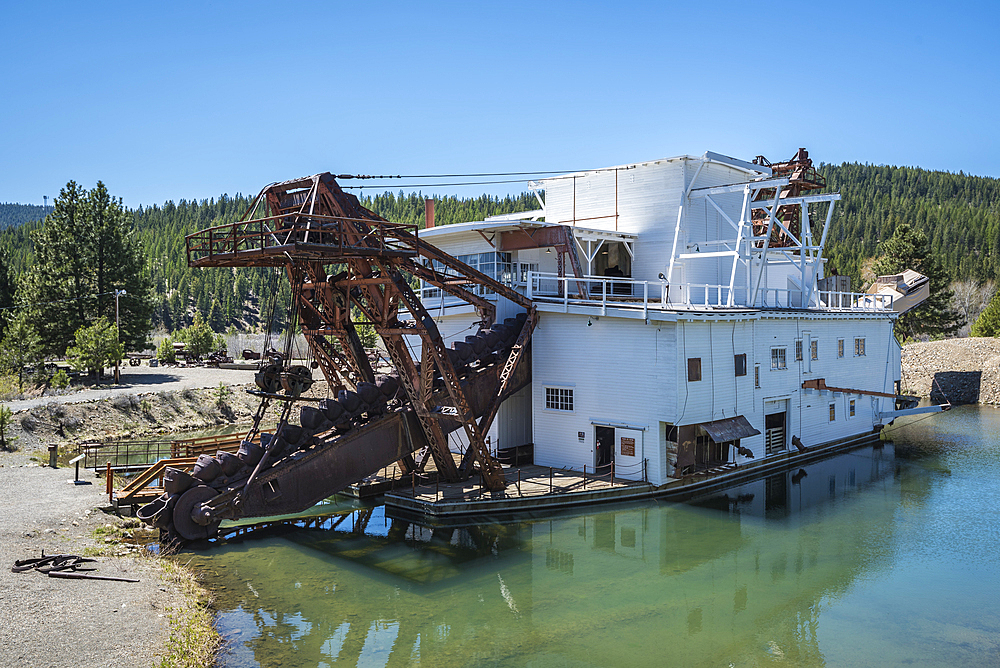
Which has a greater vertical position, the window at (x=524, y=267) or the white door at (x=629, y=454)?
the window at (x=524, y=267)

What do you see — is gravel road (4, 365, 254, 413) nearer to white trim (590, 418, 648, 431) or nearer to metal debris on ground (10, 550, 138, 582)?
metal debris on ground (10, 550, 138, 582)

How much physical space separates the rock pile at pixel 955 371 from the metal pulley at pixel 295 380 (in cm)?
4375

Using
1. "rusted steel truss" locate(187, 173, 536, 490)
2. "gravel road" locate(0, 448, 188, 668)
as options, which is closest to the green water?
"gravel road" locate(0, 448, 188, 668)

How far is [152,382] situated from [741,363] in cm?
3494

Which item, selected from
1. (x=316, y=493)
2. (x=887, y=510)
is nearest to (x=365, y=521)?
(x=316, y=493)

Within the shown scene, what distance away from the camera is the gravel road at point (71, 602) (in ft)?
35.7

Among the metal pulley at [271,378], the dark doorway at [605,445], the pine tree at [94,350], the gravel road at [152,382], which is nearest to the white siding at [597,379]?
the dark doorway at [605,445]

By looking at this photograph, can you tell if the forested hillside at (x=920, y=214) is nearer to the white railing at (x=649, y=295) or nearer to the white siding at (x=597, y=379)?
the white railing at (x=649, y=295)

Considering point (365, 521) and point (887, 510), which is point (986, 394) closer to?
point (887, 510)

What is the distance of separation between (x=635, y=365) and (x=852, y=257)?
10491 cm

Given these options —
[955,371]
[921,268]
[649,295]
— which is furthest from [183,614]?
[921,268]

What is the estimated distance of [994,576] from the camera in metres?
16.0

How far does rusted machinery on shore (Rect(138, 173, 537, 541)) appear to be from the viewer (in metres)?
16.6

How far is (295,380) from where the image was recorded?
17859 mm
